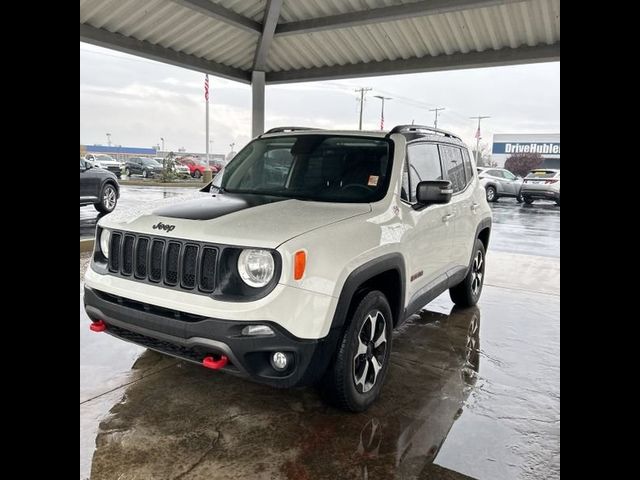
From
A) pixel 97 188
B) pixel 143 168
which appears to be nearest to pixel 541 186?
pixel 97 188

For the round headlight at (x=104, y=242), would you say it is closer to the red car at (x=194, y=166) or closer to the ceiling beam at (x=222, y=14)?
the ceiling beam at (x=222, y=14)

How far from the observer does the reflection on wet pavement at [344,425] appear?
2.71 m

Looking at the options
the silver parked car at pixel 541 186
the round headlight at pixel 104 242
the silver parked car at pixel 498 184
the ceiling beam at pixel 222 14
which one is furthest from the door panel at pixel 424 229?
the silver parked car at pixel 498 184

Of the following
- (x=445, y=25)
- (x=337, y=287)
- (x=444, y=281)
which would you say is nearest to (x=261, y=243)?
(x=337, y=287)

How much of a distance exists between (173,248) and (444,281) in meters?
2.49

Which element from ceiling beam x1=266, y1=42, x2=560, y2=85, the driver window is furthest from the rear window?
the driver window

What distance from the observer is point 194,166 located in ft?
117

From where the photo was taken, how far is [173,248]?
2.99m

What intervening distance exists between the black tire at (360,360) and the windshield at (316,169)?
0.79 m

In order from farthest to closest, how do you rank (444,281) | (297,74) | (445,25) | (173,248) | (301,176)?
(297,74)
(445,25)
(444,281)
(301,176)
(173,248)

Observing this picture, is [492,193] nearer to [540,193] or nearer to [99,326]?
[540,193]
